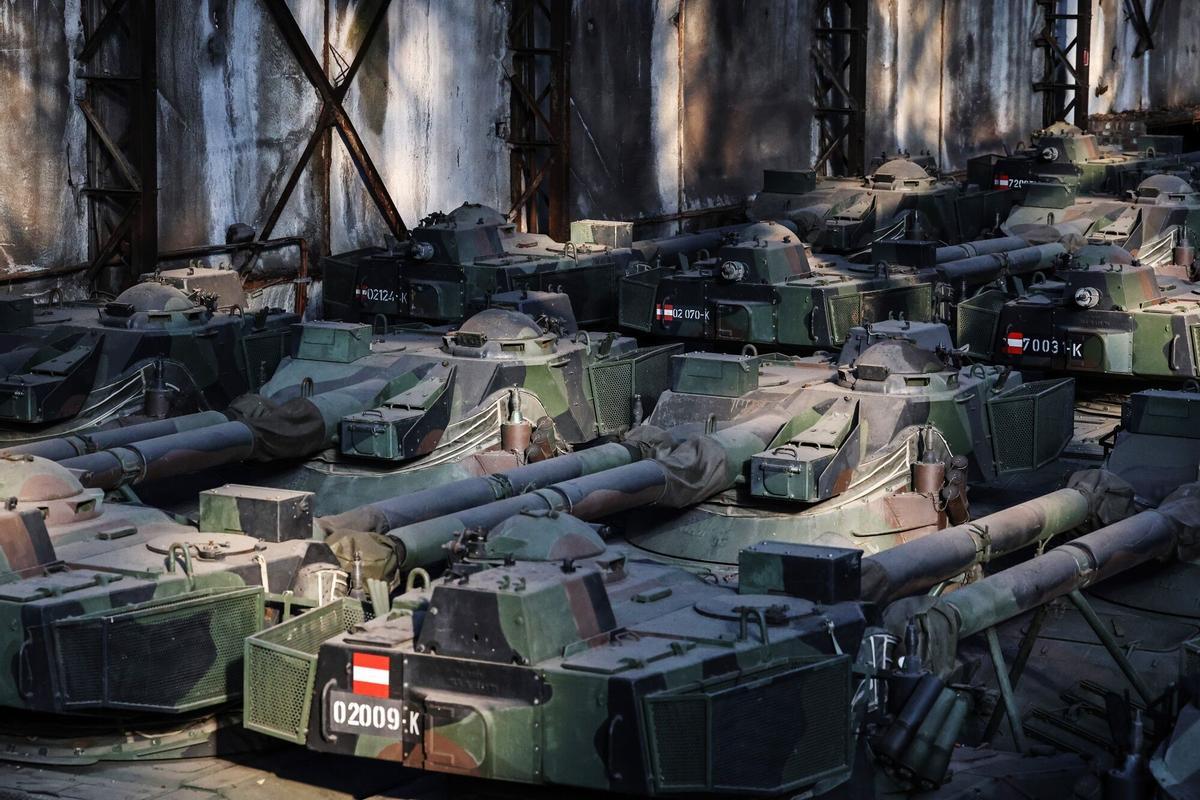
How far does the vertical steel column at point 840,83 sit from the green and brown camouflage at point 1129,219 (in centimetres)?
747

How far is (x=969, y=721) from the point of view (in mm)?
15352

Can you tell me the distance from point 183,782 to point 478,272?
1370 cm

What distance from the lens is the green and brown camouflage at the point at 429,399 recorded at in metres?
19.7

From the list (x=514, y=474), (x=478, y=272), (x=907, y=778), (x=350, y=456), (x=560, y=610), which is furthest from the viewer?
(x=478, y=272)

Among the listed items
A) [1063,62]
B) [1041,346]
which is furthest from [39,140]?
[1063,62]

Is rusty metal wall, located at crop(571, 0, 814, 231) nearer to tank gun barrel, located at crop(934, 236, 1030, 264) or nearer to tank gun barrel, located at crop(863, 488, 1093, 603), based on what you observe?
tank gun barrel, located at crop(934, 236, 1030, 264)

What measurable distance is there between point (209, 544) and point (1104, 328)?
1209cm

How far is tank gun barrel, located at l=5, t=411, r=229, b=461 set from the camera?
60.3ft

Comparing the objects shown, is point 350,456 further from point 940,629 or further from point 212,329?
point 940,629

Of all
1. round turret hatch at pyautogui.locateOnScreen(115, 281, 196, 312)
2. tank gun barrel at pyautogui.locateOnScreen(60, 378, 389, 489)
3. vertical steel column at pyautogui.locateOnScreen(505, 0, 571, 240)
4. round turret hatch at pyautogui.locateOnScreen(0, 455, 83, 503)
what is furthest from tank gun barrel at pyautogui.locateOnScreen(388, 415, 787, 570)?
vertical steel column at pyautogui.locateOnScreen(505, 0, 571, 240)

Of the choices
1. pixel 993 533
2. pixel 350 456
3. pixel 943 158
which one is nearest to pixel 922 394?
pixel 993 533

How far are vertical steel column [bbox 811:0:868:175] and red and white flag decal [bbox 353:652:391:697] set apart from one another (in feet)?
97.2

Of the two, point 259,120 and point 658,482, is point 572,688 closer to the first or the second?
point 658,482

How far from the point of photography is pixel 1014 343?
2430 cm
